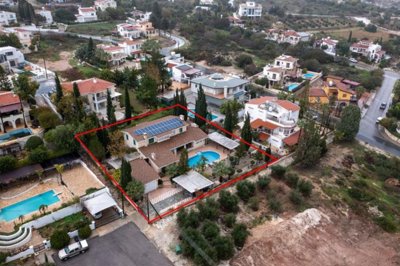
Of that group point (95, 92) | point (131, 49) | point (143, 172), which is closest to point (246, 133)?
point (143, 172)

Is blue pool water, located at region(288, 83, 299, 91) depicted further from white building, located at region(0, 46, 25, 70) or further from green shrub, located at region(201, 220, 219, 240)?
white building, located at region(0, 46, 25, 70)

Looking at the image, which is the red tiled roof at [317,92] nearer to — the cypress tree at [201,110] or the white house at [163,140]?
the cypress tree at [201,110]

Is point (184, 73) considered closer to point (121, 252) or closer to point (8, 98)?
point (8, 98)

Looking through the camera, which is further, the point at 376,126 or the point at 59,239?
the point at 376,126

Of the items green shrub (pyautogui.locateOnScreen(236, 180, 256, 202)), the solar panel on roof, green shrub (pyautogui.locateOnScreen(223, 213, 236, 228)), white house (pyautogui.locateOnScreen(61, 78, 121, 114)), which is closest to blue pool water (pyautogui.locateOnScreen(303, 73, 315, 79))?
the solar panel on roof

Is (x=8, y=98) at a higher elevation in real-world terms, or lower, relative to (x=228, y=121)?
higher

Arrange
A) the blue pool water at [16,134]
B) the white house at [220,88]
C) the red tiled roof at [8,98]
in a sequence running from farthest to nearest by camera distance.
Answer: the white house at [220,88], the red tiled roof at [8,98], the blue pool water at [16,134]

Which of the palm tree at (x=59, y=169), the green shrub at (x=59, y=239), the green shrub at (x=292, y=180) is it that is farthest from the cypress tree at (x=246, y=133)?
the green shrub at (x=59, y=239)
